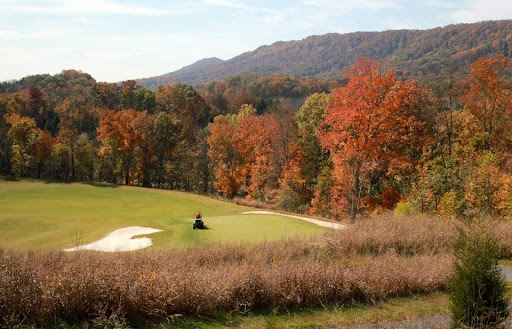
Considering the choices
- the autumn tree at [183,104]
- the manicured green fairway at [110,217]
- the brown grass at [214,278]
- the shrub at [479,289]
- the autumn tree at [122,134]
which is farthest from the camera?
the autumn tree at [183,104]

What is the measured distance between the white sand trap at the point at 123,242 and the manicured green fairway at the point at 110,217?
498mm

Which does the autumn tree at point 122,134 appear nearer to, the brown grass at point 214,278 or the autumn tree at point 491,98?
the autumn tree at point 491,98

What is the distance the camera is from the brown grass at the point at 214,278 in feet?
24.6

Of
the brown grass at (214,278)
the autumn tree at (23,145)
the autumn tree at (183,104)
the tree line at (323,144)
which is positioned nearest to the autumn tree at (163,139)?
the tree line at (323,144)

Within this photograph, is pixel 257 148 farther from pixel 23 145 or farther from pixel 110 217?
pixel 23 145

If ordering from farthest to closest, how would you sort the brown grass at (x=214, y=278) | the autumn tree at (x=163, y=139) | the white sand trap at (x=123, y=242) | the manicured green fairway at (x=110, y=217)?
the autumn tree at (x=163, y=139) < the manicured green fairway at (x=110, y=217) < the white sand trap at (x=123, y=242) < the brown grass at (x=214, y=278)

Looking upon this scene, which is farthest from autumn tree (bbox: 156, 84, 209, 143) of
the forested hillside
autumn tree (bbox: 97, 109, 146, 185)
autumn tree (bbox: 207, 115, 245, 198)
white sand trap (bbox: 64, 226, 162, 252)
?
white sand trap (bbox: 64, 226, 162, 252)

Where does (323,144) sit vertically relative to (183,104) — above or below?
below

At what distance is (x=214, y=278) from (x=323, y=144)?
1886 centimetres

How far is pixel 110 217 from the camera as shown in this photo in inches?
1110

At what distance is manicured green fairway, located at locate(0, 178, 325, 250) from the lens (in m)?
15.8

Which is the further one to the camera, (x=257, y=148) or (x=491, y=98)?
(x=257, y=148)

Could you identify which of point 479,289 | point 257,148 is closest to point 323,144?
point 257,148

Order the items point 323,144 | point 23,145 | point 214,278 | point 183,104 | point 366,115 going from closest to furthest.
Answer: point 214,278
point 366,115
point 323,144
point 23,145
point 183,104
